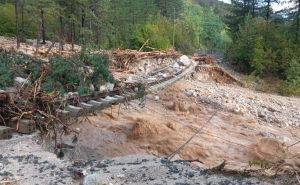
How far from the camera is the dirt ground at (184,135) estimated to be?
8711 millimetres

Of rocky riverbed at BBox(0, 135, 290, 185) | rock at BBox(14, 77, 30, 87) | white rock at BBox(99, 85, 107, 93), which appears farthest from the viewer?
white rock at BBox(99, 85, 107, 93)

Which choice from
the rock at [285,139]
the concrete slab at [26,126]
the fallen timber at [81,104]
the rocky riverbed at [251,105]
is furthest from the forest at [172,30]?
the concrete slab at [26,126]

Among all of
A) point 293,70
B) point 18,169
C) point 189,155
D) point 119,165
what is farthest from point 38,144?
point 293,70

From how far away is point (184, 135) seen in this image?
10.5m

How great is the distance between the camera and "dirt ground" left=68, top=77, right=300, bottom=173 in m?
8.71

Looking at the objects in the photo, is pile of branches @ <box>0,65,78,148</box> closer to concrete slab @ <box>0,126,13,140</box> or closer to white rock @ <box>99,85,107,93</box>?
concrete slab @ <box>0,126,13,140</box>

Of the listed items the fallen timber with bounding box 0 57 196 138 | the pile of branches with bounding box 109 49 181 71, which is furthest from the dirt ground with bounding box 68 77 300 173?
the pile of branches with bounding box 109 49 181 71

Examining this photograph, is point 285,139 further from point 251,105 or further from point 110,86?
point 110,86

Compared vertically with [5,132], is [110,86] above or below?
above

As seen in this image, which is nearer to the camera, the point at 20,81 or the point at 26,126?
the point at 26,126

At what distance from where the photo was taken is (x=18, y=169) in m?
6.43

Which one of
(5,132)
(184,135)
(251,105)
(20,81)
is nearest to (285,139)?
(184,135)

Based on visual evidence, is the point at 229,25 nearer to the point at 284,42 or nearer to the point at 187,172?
the point at 284,42

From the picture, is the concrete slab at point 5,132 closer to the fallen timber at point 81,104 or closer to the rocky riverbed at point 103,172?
the fallen timber at point 81,104
